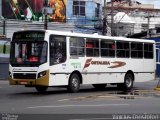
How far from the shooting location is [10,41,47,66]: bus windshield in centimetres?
2255

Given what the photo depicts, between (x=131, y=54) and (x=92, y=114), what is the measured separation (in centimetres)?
1452

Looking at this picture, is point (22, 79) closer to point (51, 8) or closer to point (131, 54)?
point (131, 54)

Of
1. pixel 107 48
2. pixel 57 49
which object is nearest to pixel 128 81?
pixel 107 48

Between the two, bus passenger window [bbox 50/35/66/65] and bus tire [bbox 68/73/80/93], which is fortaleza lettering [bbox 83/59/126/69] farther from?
bus passenger window [bbox 50/35/66/65]

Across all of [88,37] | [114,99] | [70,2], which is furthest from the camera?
[70,2]

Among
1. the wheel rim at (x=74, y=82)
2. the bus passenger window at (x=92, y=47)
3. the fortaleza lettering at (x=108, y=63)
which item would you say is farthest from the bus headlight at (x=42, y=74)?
the bus passenger window at (x=92, y=47)

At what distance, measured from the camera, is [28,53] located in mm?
22812

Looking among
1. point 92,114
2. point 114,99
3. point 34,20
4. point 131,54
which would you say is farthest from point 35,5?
point 92,114

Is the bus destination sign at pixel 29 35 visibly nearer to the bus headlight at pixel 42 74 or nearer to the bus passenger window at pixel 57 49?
the bus passenger window at pixel 57 49

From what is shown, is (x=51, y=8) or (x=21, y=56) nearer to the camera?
(x=21, y=56)

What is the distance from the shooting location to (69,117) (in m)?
13.7

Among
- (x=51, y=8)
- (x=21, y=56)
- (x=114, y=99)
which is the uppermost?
(x=51, y=8)

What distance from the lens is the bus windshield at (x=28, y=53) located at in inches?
888

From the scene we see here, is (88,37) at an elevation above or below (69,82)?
above
